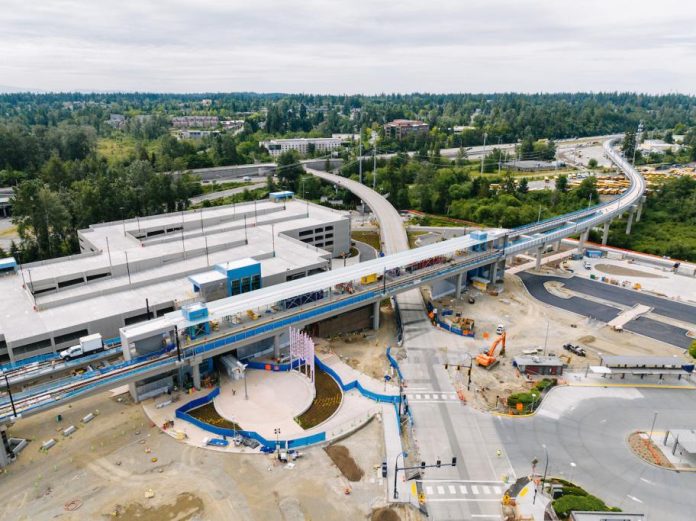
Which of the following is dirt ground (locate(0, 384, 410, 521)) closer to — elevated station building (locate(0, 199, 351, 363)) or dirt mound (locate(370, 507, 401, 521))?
dirt mound (locate(370, 507, 401, 521))

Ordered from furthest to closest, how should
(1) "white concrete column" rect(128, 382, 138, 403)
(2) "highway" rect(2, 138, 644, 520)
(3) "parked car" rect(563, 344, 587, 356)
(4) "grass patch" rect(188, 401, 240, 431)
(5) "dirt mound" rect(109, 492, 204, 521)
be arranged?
(3) "parked car" rect(563, 344, 587, 356) → (1) "white concrete column" rect(128, 382, 138, 403) → (4) "grass patch" rect(188, 401, 240, 431) → (2) "highway" rect(2, 138, 644, 520) → (5) "dirt mound" rect(109, 492, 204, 521)

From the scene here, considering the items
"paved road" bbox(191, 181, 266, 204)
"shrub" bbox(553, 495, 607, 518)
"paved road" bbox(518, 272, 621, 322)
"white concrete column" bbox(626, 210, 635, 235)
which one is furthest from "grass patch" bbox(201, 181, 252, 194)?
"shrub" bbox(553, 495, 607, 518)

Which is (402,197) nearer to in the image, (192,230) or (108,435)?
(192,230)

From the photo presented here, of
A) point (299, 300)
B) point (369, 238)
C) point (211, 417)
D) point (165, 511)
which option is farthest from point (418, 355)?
point (369, 238)

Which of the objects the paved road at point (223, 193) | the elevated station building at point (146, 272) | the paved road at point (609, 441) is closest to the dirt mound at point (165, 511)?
the elevated station building at point (146, 272)

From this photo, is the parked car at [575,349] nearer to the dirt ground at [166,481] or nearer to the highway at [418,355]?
the highway at [418,355]

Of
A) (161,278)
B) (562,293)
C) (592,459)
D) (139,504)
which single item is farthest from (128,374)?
(562,293)

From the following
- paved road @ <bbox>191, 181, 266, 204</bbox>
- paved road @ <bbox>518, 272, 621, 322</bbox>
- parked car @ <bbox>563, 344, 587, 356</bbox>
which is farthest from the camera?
paved road @ <bbox>191, 181, 266, 204</bbox>
